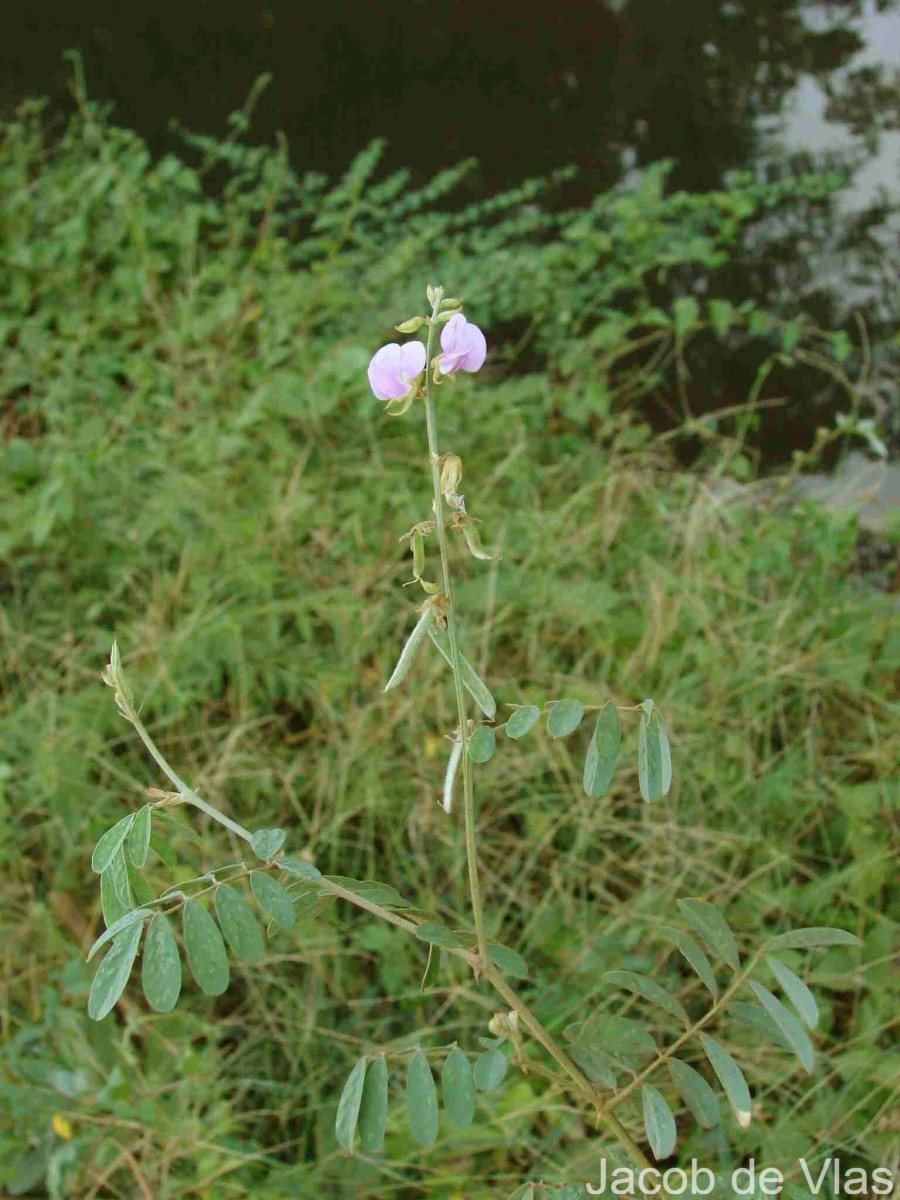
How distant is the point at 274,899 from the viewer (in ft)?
2.51

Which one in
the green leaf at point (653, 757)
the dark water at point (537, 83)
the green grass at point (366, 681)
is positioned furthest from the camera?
the dark water at point (537, 83)

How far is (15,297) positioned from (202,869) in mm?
1625

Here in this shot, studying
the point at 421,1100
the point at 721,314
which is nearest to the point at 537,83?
the point at 721,314

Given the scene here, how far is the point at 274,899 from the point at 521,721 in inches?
7.6

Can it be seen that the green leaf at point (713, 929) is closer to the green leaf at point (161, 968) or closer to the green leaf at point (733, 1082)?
the green leaf at point (733, 1082)

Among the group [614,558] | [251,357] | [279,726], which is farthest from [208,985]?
[251,357]

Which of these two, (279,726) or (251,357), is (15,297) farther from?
(279,726)

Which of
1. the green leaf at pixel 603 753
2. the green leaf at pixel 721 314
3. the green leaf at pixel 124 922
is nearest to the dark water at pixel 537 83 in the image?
the green leaf at pixel 721 314

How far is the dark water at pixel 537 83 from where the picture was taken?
10.0ft

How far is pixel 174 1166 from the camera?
1.40m

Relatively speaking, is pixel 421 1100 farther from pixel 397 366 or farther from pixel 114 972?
pixel 397 366

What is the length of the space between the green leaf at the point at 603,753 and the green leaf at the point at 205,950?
25 centimetres

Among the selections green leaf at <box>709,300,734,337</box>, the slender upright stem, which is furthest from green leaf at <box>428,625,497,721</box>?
green leaf at <box>709,300,734,337</box>

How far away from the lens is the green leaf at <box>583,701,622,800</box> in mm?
833
